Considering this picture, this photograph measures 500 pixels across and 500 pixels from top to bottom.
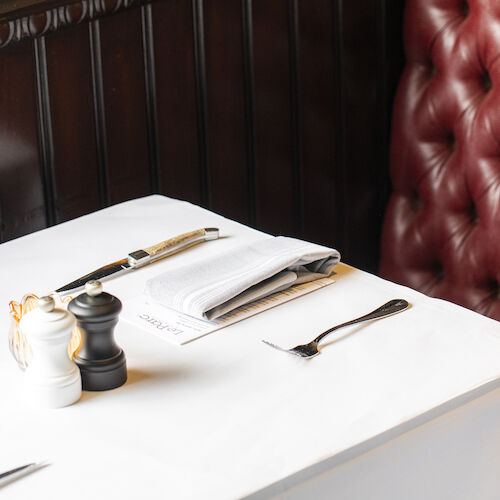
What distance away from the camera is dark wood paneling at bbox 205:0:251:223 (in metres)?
1.84

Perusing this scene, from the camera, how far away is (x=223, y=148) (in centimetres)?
192

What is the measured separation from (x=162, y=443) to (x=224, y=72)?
1.26m

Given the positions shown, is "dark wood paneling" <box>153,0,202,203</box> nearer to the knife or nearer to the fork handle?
the knife

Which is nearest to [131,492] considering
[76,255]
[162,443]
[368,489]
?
[162,443]

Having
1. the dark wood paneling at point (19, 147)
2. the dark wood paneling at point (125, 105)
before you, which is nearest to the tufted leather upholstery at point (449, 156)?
the dark wood paneling at point (125, 105)

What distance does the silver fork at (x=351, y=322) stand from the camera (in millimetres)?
934

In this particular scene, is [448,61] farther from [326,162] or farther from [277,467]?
[277,467]

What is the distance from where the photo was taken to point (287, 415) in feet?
2.65

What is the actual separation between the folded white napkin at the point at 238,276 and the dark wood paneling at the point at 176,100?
2.33 feet

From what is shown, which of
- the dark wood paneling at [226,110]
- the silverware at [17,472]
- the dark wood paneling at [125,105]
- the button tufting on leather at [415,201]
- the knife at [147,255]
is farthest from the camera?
the button tufting on leather at [415,201]

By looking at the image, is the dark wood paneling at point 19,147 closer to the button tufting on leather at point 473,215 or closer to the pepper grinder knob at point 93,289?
the pepper grinder knob at point 93,289

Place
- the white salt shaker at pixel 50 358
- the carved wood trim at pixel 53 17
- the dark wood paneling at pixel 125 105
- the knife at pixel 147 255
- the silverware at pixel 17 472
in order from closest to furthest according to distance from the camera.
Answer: the silverware at pixel 17 472, the white salt shaker at pixel 50 358, the knife at pixel 147 255, the carved wood trim at pixel 53 17, the dark wood paneling at pixel 125 105

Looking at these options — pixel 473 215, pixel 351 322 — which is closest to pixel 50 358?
pixel 351 322

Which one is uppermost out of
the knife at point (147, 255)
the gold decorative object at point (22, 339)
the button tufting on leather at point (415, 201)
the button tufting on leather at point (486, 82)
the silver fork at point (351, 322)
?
the button tufting on leather at point (486, 82)
